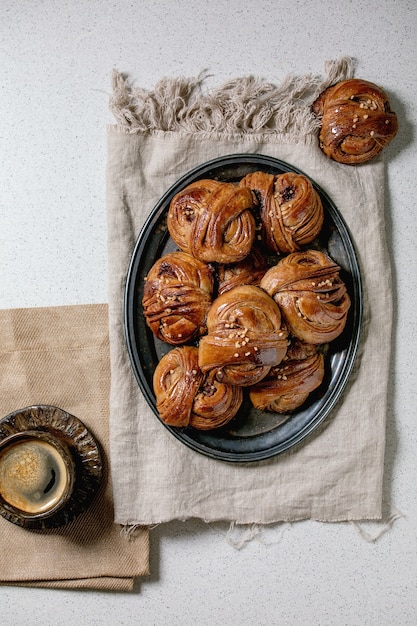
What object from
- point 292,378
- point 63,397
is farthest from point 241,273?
point 63,397

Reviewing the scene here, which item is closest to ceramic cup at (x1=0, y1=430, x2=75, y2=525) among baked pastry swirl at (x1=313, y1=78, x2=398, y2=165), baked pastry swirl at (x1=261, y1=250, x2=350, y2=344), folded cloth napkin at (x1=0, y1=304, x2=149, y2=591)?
folded cloth napkin at (x1=0, y1=304, x2=149, y2=591)

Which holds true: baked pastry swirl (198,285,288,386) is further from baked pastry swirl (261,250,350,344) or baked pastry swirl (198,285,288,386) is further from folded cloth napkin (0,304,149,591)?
folded cloth napkin (0,304,149,591)

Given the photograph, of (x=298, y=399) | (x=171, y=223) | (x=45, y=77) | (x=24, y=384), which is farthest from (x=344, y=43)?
(x=24, y=384)

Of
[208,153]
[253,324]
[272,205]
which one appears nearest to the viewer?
[253,324]

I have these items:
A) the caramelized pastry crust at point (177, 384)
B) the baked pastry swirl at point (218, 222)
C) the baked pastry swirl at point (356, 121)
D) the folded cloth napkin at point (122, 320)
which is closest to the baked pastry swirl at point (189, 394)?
the caramelized pastry crust at point (177, 384)

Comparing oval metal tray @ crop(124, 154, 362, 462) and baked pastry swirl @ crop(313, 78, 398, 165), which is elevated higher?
baked pastry swirl @ crop(313, 78, 398, 165)

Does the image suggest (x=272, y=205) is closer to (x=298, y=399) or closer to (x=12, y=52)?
(x=298, y=399)

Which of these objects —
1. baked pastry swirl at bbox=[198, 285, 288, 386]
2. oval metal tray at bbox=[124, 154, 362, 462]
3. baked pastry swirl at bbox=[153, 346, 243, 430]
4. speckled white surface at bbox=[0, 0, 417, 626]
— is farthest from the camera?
speckled white surface at bbox=[0, 0, 417, 626]
